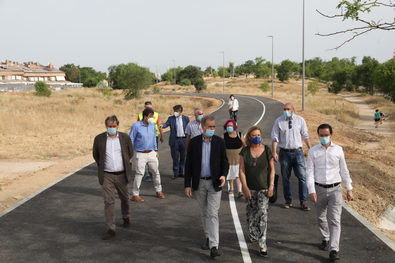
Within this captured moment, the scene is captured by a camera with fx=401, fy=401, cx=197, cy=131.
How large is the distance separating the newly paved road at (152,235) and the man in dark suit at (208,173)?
52cm

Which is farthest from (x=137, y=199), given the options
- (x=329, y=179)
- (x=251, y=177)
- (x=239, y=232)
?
(x=329, y=179)

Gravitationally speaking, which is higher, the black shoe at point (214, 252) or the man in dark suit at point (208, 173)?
the man in dark suit at point (208, 173)

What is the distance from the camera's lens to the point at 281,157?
25.5ft

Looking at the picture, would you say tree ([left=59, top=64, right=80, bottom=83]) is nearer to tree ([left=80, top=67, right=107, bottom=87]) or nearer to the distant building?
tree ([left=80, top=67, right=107, bottom=87])

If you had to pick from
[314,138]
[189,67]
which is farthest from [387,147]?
[189,67]

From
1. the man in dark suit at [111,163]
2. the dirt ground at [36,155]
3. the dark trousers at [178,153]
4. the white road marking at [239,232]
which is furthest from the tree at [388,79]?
the man in dark suit at [111,163]

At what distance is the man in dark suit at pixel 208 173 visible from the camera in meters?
5.45

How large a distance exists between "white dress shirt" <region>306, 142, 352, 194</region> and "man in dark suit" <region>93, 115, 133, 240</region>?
282 centimetres

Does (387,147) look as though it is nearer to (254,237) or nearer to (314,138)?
(314,138)

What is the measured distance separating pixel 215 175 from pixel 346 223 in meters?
2.79

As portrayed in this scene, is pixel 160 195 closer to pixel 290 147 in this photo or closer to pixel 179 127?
pixel 179 127

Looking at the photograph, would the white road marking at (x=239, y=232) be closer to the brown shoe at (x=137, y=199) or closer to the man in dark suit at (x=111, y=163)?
the brown shoe at (x=137, y=199)

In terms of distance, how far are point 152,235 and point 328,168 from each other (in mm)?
2922

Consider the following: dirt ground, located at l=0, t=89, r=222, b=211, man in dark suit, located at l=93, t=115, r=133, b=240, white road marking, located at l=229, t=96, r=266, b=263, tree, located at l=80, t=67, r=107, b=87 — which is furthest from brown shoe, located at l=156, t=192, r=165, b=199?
tree, located at l=80, t=67, r=107, b=87
